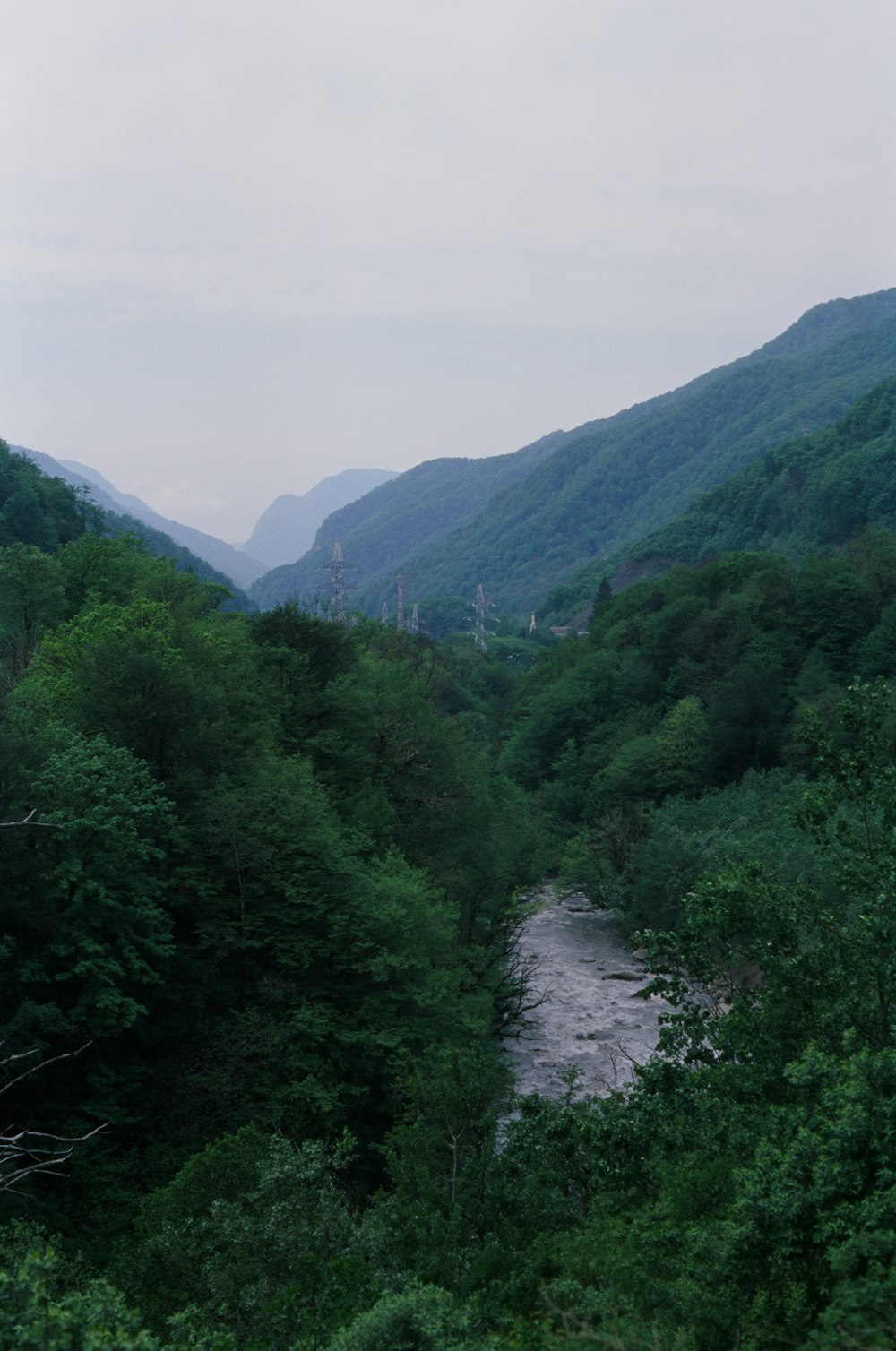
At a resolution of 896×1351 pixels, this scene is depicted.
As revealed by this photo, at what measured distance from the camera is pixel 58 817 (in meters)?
21.0

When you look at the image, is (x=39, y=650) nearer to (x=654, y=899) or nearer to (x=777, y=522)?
(x=654, y=899)

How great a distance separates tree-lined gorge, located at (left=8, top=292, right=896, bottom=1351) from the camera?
941 cm

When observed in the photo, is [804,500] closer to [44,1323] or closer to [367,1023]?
[367,1023]

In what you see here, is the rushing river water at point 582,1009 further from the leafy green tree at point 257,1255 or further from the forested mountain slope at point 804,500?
the forested mountain slope at point 804,500

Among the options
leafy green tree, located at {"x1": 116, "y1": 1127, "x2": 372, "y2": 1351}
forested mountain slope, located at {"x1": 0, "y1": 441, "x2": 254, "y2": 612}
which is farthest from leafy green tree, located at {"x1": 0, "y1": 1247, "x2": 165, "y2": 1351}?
forested mountain slope, located at {"x1": 0, "y1": 441, "x2": 254, "y2": 612}

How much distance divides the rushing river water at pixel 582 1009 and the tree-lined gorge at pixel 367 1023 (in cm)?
133

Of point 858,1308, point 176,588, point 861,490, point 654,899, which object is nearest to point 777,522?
point 861,490

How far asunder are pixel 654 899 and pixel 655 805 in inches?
475

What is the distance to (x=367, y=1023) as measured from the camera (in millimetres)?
24281

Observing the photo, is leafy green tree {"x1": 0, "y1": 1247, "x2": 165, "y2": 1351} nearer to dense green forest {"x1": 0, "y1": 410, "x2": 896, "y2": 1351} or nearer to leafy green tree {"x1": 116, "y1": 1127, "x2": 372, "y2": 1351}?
dense green forest {"x1": 0, "y1": 410, "x2": 896, "y2": 1351}

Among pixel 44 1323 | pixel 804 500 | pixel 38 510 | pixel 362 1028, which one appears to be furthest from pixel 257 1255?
pixel 804 500

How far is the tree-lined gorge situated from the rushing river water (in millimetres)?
1326

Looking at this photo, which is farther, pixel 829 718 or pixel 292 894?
pixel 829 718

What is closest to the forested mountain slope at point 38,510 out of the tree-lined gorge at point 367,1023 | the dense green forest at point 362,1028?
the dense green forest at point 362,1028
